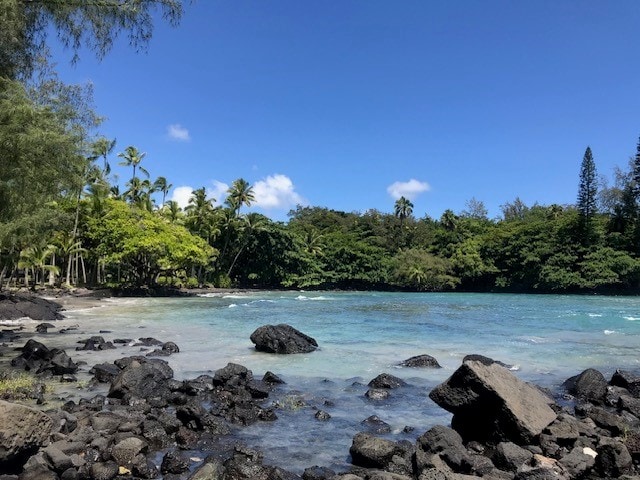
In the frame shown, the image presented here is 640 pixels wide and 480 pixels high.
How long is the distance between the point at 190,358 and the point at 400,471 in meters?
9.82

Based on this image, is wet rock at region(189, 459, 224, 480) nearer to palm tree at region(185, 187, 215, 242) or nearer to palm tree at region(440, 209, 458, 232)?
palm tree at region(185, 187, 215, 242)

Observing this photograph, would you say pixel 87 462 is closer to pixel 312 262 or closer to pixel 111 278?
pixel 111 278

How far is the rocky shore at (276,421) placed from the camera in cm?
594

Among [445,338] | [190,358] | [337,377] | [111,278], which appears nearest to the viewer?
[337,377]

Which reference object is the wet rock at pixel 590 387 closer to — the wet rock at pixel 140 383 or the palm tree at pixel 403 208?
the wet rock at pixel 140 383

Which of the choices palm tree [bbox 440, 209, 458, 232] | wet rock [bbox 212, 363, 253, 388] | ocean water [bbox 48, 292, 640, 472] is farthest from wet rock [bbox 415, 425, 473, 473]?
palm tree [bbox 440, 209, 458, 232]

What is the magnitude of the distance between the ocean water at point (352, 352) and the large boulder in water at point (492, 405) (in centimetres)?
94

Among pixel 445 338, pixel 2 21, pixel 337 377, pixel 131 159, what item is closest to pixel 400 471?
pixel 337 377

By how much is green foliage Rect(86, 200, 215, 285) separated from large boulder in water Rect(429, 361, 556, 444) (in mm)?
39200

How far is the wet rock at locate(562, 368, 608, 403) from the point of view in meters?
10.6

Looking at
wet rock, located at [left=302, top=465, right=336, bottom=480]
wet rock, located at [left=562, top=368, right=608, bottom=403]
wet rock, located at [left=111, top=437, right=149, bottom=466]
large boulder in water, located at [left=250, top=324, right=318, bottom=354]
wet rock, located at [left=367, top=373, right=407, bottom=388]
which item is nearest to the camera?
wet rock, located at [left=302, top=465, right=336, bottom=480]

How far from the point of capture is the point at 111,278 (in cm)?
5656

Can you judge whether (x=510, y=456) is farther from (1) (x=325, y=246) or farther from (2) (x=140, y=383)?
(1) (x=325, y=246)

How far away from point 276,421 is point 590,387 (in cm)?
688
